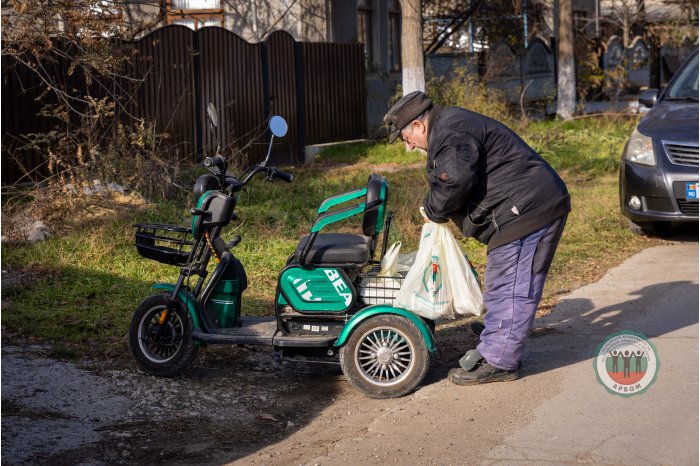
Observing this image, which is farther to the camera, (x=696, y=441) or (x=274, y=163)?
(x=274, y=163)

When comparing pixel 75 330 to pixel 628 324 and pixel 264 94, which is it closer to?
pixel 628 324

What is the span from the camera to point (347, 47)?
59.0 ft

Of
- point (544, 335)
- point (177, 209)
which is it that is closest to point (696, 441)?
point (544, 335)

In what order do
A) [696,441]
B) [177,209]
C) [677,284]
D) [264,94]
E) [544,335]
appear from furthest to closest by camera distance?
[264,94], [177,209], [677,284], [544,335], [696,441]

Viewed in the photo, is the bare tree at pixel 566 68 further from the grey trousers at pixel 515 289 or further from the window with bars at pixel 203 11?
the grey trousers at pixel 515 289

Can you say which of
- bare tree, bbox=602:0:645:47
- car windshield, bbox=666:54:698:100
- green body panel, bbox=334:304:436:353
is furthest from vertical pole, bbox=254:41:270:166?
bare tree, bbox=602:0:645:47

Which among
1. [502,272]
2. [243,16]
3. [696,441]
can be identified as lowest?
[696,441]

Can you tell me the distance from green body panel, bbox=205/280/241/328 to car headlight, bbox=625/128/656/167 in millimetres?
5348

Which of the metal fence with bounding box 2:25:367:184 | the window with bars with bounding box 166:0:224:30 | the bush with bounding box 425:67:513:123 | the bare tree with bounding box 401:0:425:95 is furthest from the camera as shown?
the window with bars with bounding box 166:0:224:30

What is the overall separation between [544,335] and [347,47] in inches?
478

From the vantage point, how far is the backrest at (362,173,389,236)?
5363 millimetres

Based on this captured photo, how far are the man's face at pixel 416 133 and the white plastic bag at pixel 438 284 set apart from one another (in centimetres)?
49

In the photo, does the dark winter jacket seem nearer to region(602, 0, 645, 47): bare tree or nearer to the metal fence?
Result: the metal fence

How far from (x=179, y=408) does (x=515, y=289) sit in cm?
207
